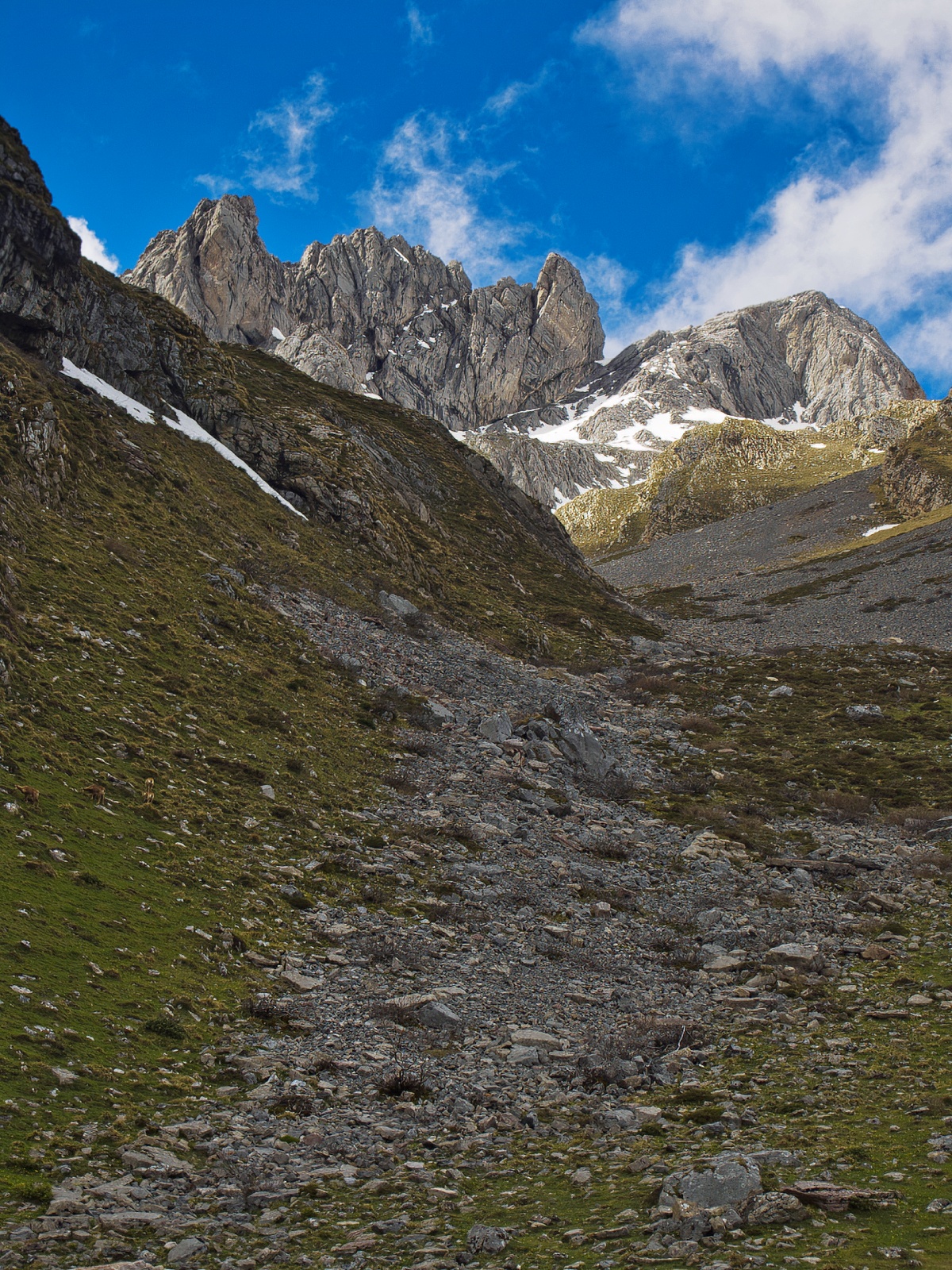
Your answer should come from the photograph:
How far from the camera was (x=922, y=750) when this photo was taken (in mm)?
37562

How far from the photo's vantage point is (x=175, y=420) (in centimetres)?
4684

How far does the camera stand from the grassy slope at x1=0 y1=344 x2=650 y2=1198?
34.5ft

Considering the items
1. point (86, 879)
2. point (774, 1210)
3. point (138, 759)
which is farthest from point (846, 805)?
point (86, 879)

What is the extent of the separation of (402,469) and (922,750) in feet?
166

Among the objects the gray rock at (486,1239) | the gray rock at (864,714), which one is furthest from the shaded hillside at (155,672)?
the gray rock at (864,714)

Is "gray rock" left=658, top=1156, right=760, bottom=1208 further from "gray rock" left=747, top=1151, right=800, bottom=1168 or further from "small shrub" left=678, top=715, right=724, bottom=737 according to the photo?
"small shrub" left=678, top=715, right=724, bottom=737

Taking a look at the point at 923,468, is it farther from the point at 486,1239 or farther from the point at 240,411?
the point at 486,1239

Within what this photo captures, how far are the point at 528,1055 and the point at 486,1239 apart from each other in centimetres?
507

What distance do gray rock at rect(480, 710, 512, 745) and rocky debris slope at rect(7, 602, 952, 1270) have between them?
3.71 meters

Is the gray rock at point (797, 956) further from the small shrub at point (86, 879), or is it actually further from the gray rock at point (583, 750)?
the small shrub at point (86, 879)

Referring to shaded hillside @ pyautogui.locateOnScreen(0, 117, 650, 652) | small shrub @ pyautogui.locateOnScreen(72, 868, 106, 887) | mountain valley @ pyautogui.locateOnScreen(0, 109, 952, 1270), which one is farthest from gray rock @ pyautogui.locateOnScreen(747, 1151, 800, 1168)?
shaded hillside @ pyautogui.locateOnScreen(0, 117, 650, 652)

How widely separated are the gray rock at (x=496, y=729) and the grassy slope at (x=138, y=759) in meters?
4.85

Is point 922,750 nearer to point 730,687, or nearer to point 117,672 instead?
point 730,687

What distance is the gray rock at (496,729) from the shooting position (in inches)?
1203
